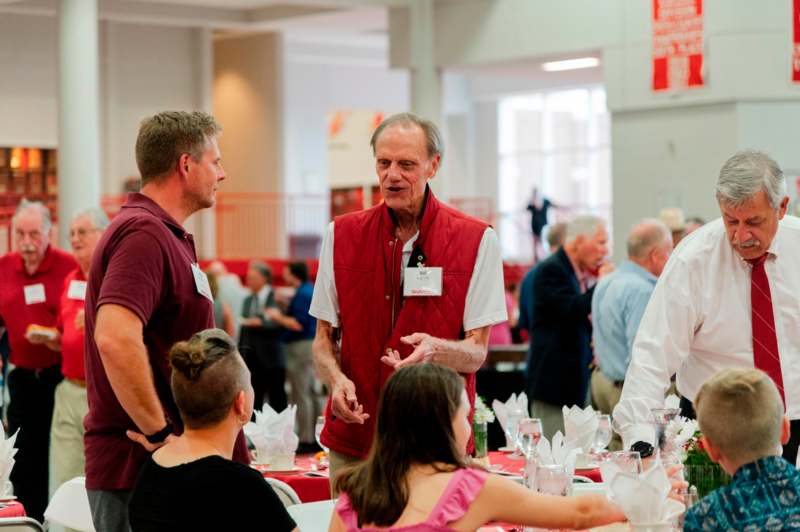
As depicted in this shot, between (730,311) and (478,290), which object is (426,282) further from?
(730,311)

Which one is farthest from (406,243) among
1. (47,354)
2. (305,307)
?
(305,307)

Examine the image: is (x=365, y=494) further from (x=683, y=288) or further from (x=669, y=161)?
(x=669, y=161)

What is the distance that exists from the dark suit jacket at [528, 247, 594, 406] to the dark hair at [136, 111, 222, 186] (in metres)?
4.27

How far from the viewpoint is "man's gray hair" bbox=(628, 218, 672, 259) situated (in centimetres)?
703

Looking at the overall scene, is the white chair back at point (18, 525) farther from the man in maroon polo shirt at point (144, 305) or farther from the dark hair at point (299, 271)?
the dark hair at point (299, 271)

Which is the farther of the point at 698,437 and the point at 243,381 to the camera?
the point at 698,437

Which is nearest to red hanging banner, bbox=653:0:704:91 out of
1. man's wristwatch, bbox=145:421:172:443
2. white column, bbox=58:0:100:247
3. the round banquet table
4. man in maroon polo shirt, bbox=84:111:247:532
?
white column, bbox=58:0:100:247

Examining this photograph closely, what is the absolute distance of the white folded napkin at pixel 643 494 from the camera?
288 cm

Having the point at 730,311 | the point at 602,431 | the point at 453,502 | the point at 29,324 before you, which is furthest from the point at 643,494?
the point at 29,324

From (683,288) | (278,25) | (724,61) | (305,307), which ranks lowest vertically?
(305,307)

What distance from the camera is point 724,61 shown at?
12.4m

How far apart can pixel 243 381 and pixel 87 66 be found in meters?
10.5

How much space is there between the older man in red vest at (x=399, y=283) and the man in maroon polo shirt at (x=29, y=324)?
301 cm

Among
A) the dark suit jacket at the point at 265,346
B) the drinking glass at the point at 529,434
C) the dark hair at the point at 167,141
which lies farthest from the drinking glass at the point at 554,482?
the dark suit jacket at the point at 265,346
